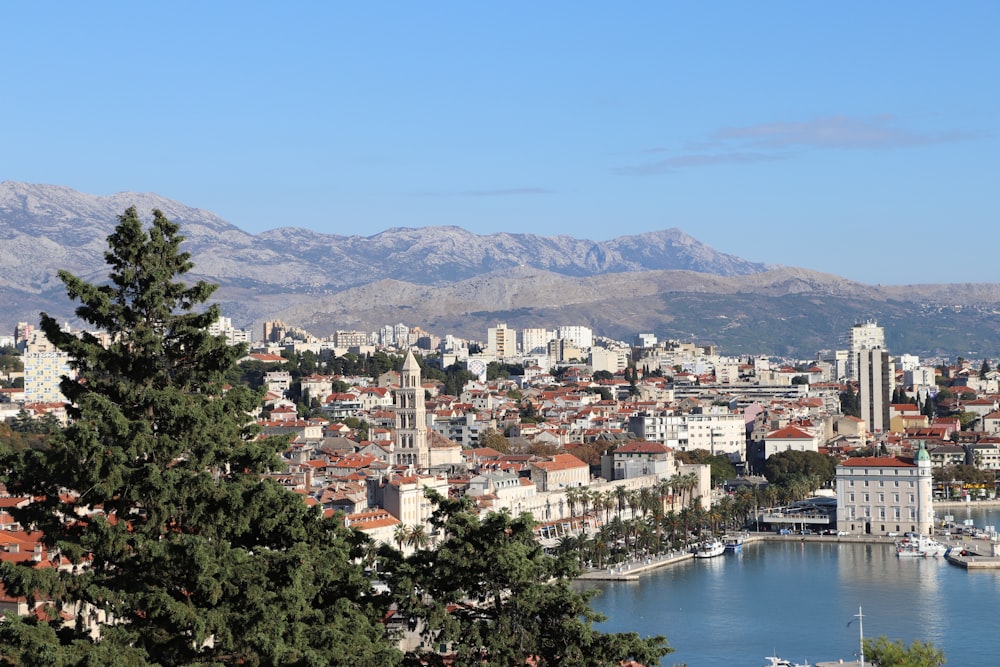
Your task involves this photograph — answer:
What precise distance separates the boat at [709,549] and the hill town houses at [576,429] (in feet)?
7.92

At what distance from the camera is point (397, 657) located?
756cm

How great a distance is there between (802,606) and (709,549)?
6195mm

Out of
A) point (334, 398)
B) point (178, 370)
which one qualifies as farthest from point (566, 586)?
point (334, 398)

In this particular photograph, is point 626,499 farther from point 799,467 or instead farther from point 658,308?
point 658,308

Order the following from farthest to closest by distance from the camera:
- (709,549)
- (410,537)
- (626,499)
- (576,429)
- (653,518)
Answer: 1. (576,429)
2. (626,499)
3. (653,518)
4. (709,549)
5. (410,537)

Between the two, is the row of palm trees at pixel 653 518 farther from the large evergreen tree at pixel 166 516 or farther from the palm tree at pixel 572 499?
the large evergreen tree at pixel 166 516

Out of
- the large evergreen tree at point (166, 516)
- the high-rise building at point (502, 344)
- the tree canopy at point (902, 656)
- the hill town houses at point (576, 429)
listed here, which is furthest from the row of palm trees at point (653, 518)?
the high-rise building at point (502, 344)

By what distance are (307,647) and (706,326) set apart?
154 m

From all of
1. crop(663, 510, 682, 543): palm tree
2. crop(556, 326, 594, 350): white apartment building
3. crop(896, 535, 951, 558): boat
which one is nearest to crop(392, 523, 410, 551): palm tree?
crop(663, 510, 682, 543): palm tree

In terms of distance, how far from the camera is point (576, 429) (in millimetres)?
46406

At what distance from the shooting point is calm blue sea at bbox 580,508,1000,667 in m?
20.8

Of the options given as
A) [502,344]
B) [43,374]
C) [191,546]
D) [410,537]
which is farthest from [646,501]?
[502,344]

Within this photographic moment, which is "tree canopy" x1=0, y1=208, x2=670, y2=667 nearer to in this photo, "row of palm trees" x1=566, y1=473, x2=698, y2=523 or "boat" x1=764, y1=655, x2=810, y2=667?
"boat" x1=764, y1=655, x2=810, y2=667

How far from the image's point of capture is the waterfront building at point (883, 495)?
3378cm
